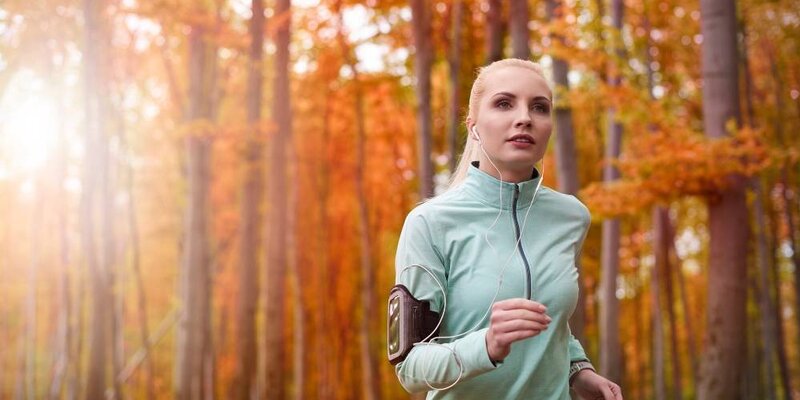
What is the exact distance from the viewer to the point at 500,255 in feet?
5.55

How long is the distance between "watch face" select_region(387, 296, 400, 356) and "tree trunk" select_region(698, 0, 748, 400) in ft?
20.6

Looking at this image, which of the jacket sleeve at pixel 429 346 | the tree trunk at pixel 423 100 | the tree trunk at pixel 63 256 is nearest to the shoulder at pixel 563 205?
the jacket sleeve at pixel 429 346

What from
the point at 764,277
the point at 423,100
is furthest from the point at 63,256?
the point at 764,277

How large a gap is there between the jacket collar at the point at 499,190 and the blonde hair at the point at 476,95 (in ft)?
0.33

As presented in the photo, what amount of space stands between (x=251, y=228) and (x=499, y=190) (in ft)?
29.8

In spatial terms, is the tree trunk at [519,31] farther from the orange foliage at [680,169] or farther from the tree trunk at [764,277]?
the tree trunk at [764,277]

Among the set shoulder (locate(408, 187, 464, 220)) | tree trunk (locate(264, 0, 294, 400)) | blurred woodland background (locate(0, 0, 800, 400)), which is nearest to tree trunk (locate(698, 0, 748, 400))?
blurred woodland background (locate(0, 0, 800, 400))

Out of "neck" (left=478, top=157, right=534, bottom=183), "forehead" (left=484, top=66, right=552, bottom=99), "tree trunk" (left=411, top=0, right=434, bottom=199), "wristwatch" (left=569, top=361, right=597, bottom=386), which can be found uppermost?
"tree trunk" (left=411, top=0, right=434, bottom=199)

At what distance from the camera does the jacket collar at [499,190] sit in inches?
69.7

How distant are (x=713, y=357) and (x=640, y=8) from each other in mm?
6730

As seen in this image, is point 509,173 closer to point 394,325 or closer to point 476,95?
point 476,95

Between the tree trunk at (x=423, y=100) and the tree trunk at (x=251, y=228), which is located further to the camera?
the tree trunk at (x=251, y=228)

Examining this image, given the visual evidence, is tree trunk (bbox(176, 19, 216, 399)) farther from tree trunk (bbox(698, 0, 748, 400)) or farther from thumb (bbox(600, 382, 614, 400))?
thumb (bbox(600, 382, 614, 400))

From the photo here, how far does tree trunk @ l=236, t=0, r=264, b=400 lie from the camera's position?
10.1 metres
